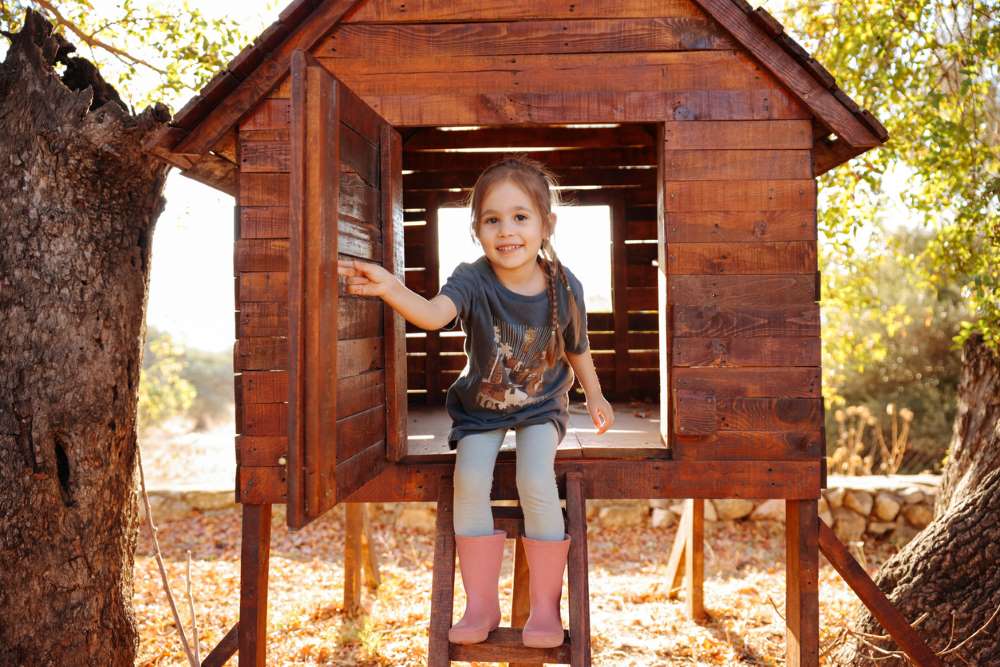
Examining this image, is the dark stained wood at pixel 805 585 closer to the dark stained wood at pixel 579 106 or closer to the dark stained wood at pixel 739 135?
the dark stained wood at pixel 739 135

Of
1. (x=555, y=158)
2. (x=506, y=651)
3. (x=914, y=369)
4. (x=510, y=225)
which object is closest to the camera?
(x=506, y=651)

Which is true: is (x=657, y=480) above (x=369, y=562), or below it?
above

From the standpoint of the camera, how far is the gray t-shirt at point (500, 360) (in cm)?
336

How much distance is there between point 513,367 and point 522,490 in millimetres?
532

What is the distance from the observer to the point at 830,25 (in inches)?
257

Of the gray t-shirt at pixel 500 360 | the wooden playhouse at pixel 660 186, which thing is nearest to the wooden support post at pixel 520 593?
the wooden playhouse at pixel 660 186

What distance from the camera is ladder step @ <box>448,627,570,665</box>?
294 centimetres

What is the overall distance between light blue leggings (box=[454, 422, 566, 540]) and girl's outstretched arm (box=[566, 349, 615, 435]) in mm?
388

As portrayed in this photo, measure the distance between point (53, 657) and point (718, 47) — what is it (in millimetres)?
4078

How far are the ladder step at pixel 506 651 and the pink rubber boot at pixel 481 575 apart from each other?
6 centimetres

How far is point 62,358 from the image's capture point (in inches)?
146

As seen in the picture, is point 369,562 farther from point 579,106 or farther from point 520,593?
point 579,106

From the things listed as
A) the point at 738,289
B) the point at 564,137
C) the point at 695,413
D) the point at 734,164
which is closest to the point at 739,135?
the point at 734,164

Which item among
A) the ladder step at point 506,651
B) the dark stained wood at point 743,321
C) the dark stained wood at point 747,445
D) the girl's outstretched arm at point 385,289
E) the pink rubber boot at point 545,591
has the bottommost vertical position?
the ladder step at point 506,651
